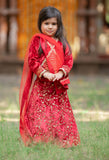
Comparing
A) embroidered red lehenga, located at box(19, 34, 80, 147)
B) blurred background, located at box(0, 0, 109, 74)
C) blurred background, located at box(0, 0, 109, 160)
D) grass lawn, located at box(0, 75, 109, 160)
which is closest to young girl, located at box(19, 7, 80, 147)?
embroidered red lehenga, located at box(19, 34, 80, 147)

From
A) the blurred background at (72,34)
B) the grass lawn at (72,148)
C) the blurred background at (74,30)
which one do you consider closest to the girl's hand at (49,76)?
the grass lawn at (72,148)

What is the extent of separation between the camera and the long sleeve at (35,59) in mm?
3189

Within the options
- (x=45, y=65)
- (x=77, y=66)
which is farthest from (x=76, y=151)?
(x=77, y=66)

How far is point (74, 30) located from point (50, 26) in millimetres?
6607

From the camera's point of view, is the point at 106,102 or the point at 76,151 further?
the point at 106,102

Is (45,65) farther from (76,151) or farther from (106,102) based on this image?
(106,102)

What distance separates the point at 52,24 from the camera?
10.7 feet

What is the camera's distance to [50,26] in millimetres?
3238

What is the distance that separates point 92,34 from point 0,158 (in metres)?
7.27

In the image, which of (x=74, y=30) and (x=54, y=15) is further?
(x=74, y=30)

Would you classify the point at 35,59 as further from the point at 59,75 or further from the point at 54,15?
the point at 54,15

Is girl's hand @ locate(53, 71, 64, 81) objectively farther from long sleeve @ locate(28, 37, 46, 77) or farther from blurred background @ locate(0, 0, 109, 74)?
blurred background @ locate(0, 0, 109, 74)

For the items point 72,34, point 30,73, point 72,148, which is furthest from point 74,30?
point 72,148

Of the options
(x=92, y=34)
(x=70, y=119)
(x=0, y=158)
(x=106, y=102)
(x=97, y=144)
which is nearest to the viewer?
(x=0, y=158)
